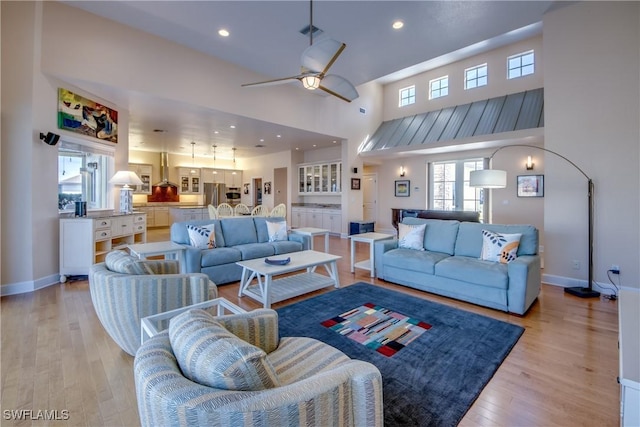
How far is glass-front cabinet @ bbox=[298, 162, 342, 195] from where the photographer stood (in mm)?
9086

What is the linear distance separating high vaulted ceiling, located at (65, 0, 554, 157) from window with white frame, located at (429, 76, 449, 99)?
366 cm

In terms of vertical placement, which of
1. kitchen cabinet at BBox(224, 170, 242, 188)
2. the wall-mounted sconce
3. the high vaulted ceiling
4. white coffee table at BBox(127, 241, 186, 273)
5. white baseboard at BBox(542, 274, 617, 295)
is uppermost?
the high vaulted ceiling

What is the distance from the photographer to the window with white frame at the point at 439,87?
335 inches

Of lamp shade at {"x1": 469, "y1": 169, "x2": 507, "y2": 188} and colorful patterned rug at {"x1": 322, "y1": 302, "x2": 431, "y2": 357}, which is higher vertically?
lamp shade at {"x1": 469, "y1": 169, "x2": 507, "y2": 188}

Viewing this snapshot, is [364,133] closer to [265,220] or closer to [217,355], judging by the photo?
[265,220]

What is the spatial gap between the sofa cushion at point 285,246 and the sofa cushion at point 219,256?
63cm

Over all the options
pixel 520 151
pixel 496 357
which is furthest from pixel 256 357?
pixel 520 151

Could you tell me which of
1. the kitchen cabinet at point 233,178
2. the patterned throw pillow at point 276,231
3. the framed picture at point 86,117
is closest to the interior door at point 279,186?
the kitchen cabinet at point 233,178

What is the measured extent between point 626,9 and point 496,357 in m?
4.64

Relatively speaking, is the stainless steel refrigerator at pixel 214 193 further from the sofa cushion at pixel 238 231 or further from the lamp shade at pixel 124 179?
the sofa cushion at pixel 238 231

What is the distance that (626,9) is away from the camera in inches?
142

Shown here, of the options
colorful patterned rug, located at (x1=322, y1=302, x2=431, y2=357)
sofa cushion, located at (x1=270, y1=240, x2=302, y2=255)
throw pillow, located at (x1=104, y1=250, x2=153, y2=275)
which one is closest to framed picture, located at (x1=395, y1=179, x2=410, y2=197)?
sofa cushion, located at (x1=270, y1=240, x2=302, y2=255)

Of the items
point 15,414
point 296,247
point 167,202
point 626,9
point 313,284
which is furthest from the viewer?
point 167,202
